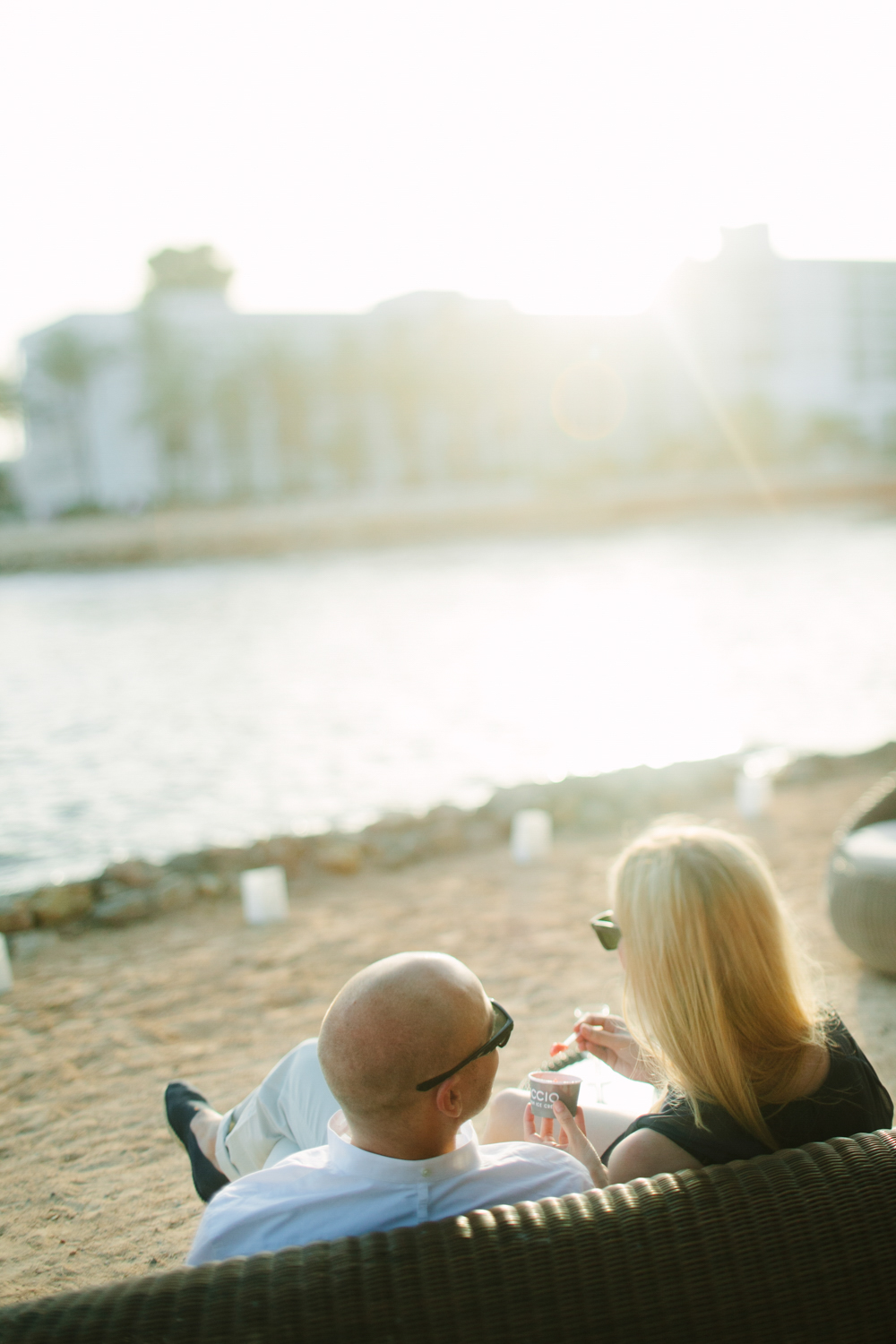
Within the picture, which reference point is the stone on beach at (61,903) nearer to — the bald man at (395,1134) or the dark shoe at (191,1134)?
Answer: the dark shoe at (191,1134)

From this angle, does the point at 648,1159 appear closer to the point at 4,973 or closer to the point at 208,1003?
the point at 208,1003

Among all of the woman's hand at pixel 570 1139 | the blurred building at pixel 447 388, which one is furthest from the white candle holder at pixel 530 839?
the blurred building at pixel 447 388

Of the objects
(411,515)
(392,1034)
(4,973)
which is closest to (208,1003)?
(4,973)

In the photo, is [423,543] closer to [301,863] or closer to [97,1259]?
[301,863]

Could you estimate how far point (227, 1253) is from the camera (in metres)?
1.41

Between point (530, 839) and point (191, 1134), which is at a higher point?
point (191, 1134)

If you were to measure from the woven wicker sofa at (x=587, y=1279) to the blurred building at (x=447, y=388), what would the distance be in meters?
47.2

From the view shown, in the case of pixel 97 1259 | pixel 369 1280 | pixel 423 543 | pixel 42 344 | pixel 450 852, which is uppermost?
pixel 42 344

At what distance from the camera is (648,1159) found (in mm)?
1500

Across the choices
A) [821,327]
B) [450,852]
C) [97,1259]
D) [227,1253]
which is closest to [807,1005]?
[227,1253]

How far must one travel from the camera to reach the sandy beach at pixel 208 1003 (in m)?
2.49

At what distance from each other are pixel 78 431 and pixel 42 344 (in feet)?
14.0

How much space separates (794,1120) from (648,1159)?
206mm

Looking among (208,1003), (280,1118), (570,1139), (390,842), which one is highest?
(570,1139)
